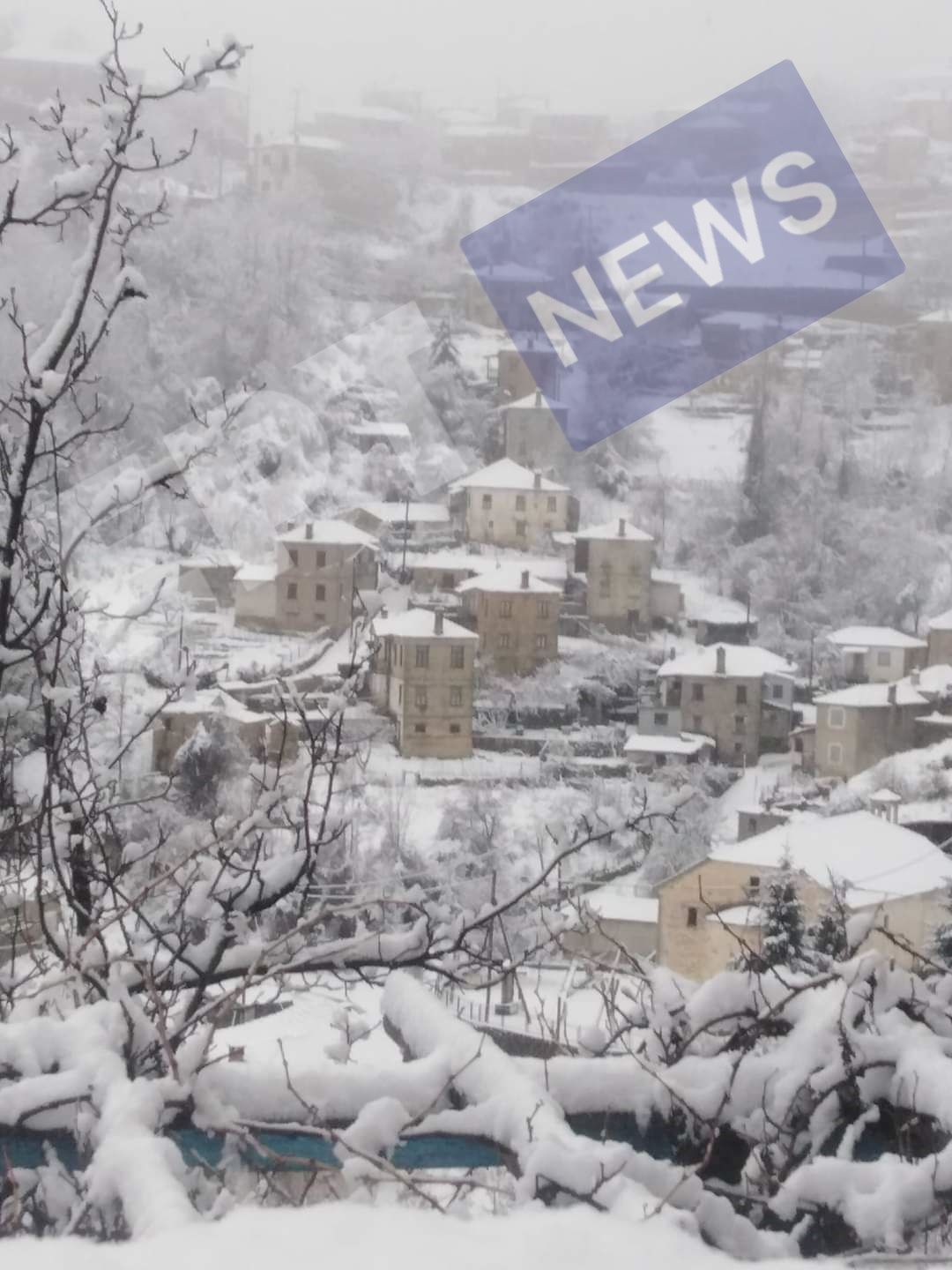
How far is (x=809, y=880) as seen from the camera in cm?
329

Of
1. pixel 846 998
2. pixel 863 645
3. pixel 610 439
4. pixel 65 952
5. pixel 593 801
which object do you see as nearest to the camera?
pixel 846 998

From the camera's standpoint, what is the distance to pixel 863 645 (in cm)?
455

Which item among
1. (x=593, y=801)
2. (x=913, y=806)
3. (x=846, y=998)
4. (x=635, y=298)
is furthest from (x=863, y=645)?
(x=846, y=998)

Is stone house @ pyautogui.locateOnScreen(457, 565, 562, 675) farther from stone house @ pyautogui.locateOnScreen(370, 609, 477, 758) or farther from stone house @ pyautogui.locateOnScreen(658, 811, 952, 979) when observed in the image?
stone house @ pyautogui.locateOnScreen(658, 811, 952, 979)

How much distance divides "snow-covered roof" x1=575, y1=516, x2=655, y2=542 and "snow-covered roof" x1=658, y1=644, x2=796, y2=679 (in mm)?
504

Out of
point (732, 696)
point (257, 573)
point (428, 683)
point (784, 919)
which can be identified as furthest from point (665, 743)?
point (784, 919)

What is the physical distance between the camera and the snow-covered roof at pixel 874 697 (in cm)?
441

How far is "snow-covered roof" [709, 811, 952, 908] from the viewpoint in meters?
3.36

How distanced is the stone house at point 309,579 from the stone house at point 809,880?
1309 millimetres

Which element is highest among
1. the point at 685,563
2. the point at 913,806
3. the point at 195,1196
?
the point at 685,563

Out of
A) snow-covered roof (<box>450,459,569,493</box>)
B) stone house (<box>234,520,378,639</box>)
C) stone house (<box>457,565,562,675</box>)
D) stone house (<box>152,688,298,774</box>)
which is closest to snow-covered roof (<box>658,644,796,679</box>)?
stone house (<box>457,565,562,675</box>)

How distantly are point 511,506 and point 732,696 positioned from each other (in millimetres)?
1041

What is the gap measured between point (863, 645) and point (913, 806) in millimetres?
641

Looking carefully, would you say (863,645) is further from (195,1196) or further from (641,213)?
(195,1196)
